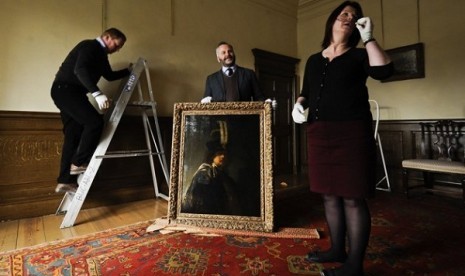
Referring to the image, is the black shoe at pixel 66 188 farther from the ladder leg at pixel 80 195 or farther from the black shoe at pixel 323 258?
the black shoe at pixel 323 258

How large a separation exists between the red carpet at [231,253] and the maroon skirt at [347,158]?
0.48 m

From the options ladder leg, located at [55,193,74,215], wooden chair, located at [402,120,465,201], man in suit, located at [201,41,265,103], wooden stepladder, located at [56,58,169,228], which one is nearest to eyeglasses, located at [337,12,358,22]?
man in suit, located at [201,41,265,103]

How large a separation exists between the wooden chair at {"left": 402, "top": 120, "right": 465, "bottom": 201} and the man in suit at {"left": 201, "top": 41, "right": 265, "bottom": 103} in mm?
1903

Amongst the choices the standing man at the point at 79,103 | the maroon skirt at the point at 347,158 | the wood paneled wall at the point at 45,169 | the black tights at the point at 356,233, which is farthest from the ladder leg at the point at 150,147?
the black tights at the point at 356,233

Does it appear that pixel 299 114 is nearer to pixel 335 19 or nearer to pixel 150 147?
pixel 335 19

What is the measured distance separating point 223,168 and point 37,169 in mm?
1732

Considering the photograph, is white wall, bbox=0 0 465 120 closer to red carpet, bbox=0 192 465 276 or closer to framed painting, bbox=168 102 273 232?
framed painting, bbox=168 102 273 232

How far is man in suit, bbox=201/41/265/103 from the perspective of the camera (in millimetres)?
2236

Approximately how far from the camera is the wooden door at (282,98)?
4.12 metres

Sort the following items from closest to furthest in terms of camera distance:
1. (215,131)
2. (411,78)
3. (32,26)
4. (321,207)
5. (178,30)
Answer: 1. (215,131)
2. (32,26)
3. (321,207)
4. (178,30)
5. (411,78)

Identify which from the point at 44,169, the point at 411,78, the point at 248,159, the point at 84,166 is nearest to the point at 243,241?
the point at 248,159

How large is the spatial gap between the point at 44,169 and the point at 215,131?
1658mm

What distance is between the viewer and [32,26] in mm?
2256

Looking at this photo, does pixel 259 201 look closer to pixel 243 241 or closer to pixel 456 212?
pixel 243 241
